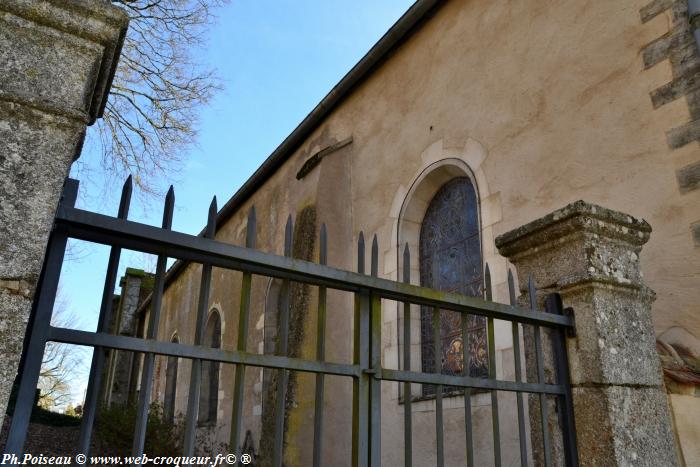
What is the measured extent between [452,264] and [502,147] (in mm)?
1220

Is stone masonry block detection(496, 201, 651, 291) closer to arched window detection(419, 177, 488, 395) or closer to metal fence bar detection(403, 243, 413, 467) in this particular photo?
metal fence bar detection(403, 243, 413, 467)

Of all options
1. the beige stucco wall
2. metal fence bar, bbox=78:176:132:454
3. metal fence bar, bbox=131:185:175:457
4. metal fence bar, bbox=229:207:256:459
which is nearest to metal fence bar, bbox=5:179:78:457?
metal fence bar, bbox=78:176:132:454

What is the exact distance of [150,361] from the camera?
1473 millimetres

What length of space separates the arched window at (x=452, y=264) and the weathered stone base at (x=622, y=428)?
2.34 meters

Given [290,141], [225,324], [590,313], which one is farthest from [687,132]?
[225,324]

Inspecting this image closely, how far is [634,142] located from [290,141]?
5798 mm

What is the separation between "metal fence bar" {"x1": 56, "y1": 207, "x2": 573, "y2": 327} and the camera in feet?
4.83

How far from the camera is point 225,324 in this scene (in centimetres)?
1003

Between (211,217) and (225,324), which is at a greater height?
(225,324)

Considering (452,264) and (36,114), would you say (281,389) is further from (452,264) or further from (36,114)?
(452,264)

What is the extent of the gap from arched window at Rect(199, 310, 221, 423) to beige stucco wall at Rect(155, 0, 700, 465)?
425cm

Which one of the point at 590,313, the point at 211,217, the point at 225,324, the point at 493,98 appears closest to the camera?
the point at 211,217

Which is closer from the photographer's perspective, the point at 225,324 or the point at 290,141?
the point at 290,141

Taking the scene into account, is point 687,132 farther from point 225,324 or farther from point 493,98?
point 225,324
